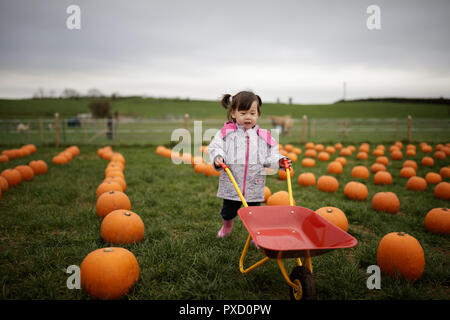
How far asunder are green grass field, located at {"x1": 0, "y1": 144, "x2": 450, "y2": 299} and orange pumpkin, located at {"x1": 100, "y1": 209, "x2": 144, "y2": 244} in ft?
0.42

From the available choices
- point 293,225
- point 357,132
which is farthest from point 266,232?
point 357,132

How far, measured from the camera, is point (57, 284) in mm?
2889

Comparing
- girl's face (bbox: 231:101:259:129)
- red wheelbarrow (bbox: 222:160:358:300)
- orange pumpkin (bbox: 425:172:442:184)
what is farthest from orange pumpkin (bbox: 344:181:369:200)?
girl's face (bbox: 231:101:259:129)

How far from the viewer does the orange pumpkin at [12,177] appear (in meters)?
6.48

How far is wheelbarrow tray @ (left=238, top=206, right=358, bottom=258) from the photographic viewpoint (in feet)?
8.97

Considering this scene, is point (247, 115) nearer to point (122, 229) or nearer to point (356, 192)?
point (122, 229)

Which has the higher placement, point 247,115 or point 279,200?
point 247,115

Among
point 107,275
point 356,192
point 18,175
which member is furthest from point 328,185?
point 18,175

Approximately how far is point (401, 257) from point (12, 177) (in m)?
7.37

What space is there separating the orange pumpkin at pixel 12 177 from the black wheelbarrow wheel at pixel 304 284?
6619 millimetres

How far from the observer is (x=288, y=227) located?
305cm

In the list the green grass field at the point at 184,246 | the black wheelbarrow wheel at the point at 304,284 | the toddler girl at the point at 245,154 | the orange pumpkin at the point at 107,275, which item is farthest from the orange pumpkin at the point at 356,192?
the orange pumpkin at the point at 107,275

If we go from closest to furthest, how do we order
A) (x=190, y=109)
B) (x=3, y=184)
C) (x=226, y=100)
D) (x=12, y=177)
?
(x=226, y=100) → (x=3, y=184) → (x=12, y=177) → (x=190, y=109)
